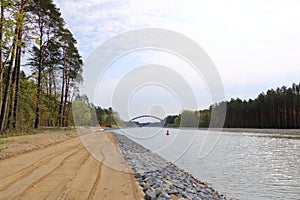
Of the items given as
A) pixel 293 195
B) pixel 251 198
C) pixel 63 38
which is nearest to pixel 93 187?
pixel 251 198

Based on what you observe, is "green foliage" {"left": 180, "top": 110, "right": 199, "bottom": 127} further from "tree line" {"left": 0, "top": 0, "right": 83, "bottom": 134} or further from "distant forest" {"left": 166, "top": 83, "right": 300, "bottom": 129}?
"distant forest" {"left": 166, "top": 83, "right": 300, "bottom": 129}

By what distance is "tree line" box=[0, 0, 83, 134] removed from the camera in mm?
16656

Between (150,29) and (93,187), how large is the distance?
6.01 m

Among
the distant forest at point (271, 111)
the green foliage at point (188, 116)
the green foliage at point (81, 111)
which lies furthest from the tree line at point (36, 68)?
the distant forest at point (271, 111)

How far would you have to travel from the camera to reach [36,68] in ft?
97.5

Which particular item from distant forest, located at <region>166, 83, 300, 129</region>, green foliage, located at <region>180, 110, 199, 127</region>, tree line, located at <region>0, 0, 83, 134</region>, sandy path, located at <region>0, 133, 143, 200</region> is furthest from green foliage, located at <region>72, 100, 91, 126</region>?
sandy path, located at <region>0, 133, 143, 200</region>

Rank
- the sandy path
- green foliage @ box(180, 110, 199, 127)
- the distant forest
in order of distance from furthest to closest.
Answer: the distant forest → green foliage @ box(180, 110, 199, 127) → the sandy path

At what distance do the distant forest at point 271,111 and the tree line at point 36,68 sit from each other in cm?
2982

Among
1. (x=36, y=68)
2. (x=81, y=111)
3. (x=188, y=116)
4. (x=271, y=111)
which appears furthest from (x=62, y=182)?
(x=271, y=111)

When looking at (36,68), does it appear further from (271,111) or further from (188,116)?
(271,111)

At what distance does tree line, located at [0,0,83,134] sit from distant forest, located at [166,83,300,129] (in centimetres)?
2982

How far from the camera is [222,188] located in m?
9.84

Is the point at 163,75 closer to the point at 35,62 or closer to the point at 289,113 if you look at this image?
the point at 35,62

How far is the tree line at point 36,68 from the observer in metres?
16.7
